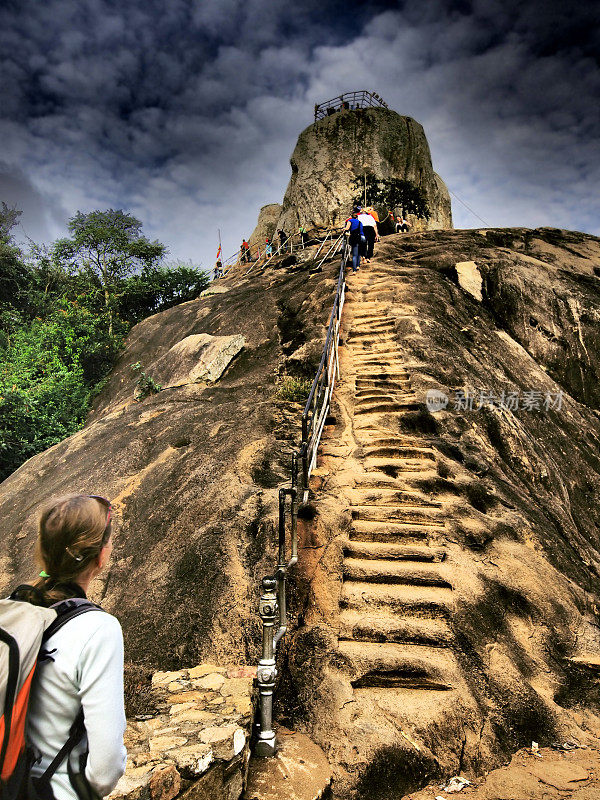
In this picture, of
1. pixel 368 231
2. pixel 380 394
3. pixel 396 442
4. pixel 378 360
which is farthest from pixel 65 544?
pixel 368 231

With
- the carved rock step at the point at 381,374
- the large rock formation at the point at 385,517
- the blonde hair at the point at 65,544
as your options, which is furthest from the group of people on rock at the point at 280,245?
the blonde hair at the point at 65,544

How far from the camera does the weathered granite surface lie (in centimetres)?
256

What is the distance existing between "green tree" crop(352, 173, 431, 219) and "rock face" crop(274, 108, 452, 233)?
313 mm

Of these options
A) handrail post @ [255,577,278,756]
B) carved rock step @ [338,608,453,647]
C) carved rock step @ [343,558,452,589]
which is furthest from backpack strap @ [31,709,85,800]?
carved rock step @ [343,558,452,589]

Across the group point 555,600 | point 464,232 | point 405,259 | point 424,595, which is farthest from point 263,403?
point 464,232

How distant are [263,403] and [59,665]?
7.00 meters

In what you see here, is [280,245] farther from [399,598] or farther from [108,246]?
[399,598]

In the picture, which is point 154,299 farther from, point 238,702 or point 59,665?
point 59,665

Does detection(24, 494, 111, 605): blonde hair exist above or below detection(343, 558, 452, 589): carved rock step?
above

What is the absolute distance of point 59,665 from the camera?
152 cm

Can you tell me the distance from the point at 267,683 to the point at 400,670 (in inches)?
52.2

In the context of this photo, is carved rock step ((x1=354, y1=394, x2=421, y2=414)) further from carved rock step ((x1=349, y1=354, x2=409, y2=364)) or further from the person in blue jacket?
the person in blue jacket

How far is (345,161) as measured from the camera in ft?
85.1

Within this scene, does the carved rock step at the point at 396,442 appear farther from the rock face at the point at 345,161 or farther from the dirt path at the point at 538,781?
the rock face at the point at 345,161
